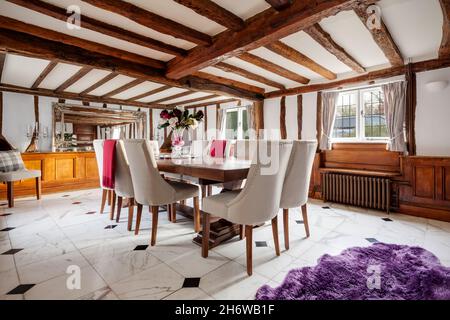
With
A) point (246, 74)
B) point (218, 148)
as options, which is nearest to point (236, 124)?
point (246, 74)

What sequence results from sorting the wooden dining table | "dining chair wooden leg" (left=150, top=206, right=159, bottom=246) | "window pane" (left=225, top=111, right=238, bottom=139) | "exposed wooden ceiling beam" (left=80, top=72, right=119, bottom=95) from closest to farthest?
the wooden dining table < "dining chair wooden leg" (left=150, top=206, right=159, bottom=246) < "exposed wooden ceiling beam" (left=80, top=72, right=119, bottom=95) < "window pane" (left=225, top=111, right=238, bottom=139)

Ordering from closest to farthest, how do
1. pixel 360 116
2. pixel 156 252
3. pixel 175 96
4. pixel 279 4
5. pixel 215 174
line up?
pixel 215 174 → pixel 279 4 → pixel 156 252 → pixel 360 116 → pixel 175 96

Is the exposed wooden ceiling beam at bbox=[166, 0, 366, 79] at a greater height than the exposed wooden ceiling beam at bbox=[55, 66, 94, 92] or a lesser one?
lesser

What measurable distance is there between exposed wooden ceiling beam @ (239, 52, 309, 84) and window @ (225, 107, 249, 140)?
1.97 metres

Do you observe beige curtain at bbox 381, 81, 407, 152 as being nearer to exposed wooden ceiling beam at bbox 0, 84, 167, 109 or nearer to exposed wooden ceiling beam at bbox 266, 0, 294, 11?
exposed wooden ceiling beam at bbox 266, 0, 294, 11

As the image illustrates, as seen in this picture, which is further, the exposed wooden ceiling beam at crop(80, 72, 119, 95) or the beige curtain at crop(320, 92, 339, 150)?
the beige curtain at crop(320, 92, 339, 150)

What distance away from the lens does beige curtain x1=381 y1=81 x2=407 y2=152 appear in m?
3.54

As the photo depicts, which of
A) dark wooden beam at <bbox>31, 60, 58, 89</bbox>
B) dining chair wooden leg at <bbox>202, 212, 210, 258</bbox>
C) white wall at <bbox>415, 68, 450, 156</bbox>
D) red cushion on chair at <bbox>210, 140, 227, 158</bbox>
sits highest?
dark wooden beam at <bbox>31, 60, 58, 89</bbox>

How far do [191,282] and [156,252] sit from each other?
610mm

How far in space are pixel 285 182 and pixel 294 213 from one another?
4.57ft

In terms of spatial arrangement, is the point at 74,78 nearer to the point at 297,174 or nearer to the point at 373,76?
the point at 297,174

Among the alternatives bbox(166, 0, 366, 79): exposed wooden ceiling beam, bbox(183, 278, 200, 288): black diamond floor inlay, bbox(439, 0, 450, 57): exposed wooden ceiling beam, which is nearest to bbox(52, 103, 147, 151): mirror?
bbox(166, 0, 366, 79): exposed wooden ceiling beam

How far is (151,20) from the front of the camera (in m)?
2.26
